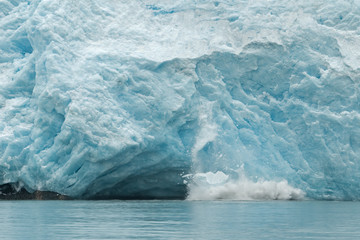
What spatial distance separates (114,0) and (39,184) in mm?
4689

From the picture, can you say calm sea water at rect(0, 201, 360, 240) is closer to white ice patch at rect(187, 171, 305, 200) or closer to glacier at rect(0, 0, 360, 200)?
glacier at rect(0, 0, 360, 200)

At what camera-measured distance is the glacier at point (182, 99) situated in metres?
13.2

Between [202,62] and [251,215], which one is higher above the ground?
[202,62]

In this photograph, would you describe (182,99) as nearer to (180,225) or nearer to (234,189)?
(234,189)

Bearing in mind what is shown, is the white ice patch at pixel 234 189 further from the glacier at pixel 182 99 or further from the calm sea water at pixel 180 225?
the calm sea water at pixel 180 225

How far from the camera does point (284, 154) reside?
14164 millimetres

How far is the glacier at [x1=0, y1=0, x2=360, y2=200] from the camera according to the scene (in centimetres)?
1319

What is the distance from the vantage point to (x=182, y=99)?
13539 mm

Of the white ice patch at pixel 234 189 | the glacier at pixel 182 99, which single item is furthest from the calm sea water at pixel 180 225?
the white ice patch at pixel 234 189

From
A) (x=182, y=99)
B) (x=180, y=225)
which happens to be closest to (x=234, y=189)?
(x=182, y=99)

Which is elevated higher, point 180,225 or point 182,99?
point 182,99

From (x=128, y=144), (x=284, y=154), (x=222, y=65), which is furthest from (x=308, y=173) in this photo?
(x=128, y=144)

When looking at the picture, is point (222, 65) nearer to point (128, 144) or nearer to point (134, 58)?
point (134, 58)

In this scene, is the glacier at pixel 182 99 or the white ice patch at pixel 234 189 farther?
the white ice patch at pixel 234 189
